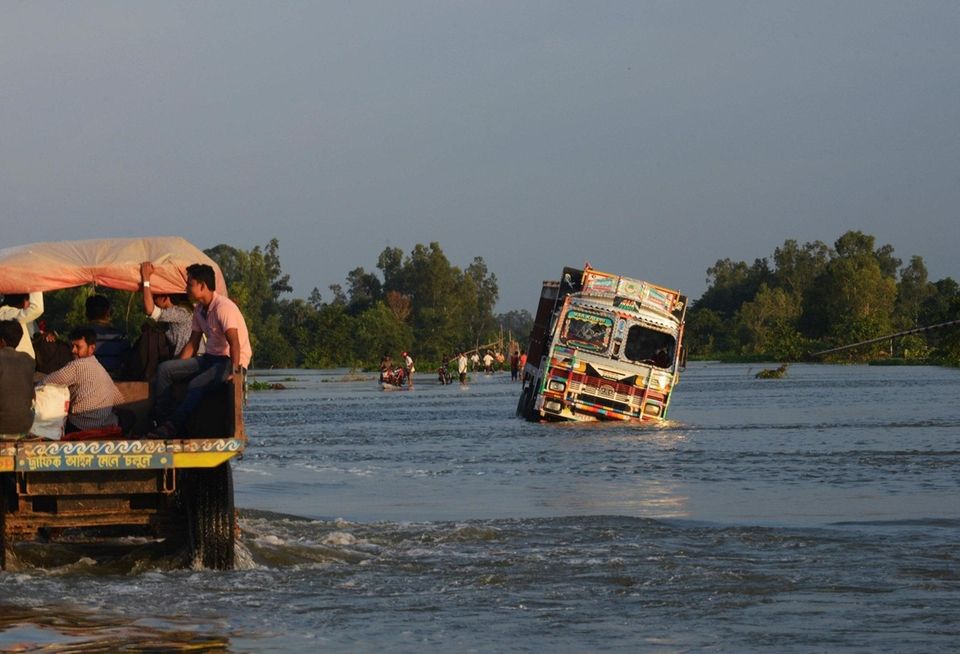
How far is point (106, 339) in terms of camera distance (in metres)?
11.7

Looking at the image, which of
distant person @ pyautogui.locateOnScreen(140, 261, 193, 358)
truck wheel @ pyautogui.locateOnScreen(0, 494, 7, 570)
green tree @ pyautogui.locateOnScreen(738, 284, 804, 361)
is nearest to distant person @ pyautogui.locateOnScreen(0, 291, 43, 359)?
distant person @ pyautogui.locateOnScreen(140, 261, 193, 358)

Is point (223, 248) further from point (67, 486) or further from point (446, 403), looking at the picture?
point (67, 486)

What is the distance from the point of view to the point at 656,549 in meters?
12.3

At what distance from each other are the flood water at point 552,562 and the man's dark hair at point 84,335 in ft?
5.60

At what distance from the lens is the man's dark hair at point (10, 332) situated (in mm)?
10453

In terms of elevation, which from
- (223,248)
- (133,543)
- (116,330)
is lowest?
(133,543)

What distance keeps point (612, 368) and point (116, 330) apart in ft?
62.3

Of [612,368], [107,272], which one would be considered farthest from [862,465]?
[107,272]

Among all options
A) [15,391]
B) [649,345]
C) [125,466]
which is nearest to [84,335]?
[15,391]

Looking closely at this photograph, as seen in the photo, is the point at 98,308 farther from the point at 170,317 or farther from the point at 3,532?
the point at 3,532

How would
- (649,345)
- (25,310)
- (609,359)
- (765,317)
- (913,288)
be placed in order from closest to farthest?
(25,310) < (609,359) < (649,345) < (765,317) < (913,288)

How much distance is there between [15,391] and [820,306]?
140149 millimetres

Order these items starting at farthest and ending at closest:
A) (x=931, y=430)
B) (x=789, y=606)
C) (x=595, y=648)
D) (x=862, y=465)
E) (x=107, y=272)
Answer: (x=931, y=430) → (x=862, y=465) → (x=107, y=272) → (x=789, y=606) → (x=595, y=648)

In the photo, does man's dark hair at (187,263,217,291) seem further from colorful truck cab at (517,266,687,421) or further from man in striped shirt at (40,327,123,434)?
colorful truck cab at (517,266,687,421)
